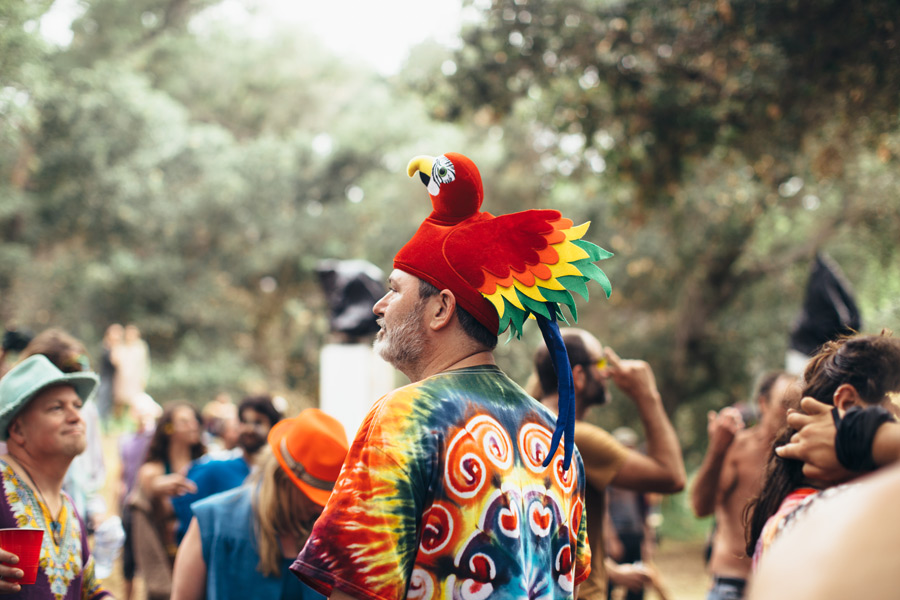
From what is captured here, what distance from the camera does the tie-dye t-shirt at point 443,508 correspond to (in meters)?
1.65

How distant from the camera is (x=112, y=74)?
1803 centimetres

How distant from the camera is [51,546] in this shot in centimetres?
253

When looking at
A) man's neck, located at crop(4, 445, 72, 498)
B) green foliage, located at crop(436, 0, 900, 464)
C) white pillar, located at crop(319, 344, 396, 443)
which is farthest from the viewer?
white pillar, located at crop(319, 344, 396, 443)

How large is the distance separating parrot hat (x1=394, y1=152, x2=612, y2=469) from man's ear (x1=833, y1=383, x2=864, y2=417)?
634 millimetres

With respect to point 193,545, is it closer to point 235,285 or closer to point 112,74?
point 112,74

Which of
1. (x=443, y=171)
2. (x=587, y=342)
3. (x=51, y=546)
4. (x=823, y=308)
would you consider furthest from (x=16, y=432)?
(x=823, y=308)

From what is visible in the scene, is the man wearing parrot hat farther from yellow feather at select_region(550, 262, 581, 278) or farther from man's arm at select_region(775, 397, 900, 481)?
man's arm at select_region(775, 397, 900, 481)

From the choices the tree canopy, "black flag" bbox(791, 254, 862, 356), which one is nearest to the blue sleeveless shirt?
the tree canopy

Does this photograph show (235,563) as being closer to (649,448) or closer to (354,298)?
(649,448)

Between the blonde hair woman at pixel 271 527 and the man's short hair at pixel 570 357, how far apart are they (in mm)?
921

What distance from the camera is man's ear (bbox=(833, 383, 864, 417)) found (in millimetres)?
1878

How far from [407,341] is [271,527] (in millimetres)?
1242

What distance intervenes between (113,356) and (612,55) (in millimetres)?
11567

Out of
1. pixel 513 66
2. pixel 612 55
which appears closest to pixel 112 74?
pixel 513 66
